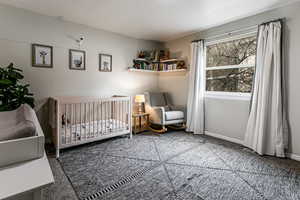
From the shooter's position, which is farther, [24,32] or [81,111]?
[81,111]

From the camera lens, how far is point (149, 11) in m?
2.62

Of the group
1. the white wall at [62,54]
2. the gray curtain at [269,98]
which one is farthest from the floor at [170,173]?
the white wall at [62,54]

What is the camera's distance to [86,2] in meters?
2.36

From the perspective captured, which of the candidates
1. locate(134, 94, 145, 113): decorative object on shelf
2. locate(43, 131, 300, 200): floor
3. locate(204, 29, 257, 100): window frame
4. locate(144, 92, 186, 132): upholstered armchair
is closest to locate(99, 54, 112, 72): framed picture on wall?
locate(134, 94, 145, 113): decorative object on shelf

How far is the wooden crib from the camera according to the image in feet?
8.09

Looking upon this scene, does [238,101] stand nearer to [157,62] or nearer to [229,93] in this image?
[229,93]

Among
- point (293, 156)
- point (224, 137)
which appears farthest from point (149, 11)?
point (293, 156)

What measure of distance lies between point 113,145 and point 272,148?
264 cm

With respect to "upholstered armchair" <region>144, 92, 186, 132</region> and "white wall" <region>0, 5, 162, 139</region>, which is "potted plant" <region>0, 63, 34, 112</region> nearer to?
"white wall" <region>0, 5, 162, 139</region>

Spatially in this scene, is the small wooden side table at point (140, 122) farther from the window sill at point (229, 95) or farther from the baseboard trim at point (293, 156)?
the baseboard trim at point (293, 156)

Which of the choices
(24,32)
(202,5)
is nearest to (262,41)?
(202,5)

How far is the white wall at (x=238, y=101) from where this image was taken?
7.66 ft

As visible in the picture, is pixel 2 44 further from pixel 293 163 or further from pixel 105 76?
pixel 293 163

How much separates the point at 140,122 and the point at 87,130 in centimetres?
133
